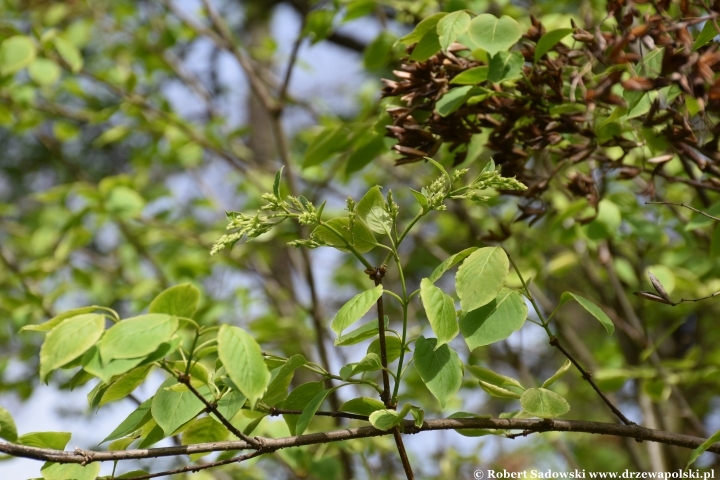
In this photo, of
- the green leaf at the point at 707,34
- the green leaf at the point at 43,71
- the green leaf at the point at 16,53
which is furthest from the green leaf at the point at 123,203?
the green leaf at the point at 707,34

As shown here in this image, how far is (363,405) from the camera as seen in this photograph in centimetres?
77

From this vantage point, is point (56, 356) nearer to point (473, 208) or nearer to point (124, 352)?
point (124, 352)

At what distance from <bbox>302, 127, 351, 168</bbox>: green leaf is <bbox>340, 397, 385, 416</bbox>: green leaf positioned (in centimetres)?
54

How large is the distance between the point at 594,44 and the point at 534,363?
10.5 ft

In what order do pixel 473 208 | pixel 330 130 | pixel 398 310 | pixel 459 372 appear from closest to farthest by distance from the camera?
1. pixel 459 372
2. pixel 330 130
3. pixel 473 208
4. pixel 398 310

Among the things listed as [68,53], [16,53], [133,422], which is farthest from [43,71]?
[133,422]

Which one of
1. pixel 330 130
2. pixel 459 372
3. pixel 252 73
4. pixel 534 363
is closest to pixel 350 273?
pixel 252 73

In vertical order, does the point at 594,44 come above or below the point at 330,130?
above

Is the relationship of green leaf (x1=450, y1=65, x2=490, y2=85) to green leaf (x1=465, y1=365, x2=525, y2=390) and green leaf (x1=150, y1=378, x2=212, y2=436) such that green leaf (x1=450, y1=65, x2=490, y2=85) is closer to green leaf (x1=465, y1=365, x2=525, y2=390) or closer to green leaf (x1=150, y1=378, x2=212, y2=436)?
green leaf (x1=465, y1=365, x2=525, y2=390)

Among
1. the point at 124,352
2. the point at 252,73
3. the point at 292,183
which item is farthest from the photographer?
the point at 252,73

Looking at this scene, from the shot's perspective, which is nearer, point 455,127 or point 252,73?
point 455,127

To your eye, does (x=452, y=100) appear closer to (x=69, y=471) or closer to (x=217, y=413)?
(x=217, y=413)

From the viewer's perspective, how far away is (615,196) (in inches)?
59.5

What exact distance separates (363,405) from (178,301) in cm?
23
